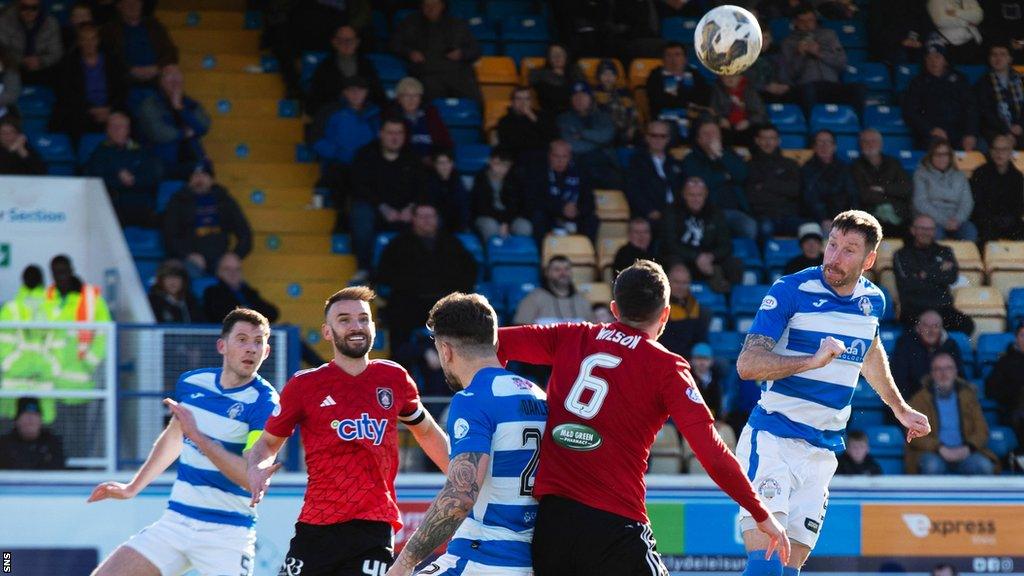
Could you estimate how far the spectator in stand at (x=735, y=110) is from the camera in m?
14.2

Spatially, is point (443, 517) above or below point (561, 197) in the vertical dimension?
below

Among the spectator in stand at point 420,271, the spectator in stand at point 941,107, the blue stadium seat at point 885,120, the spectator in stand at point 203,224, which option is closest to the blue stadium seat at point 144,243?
the spectator in stand at point 203,224

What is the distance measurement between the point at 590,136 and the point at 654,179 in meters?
0.88

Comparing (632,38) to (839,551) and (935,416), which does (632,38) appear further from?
(839,551)

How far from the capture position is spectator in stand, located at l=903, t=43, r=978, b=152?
14617 mm

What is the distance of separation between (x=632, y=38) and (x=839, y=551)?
20.6ft

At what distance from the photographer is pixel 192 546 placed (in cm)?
757

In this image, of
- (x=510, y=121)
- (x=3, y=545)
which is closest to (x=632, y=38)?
(x=510, y=121)

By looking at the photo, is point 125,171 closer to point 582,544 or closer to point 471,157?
point 471,157

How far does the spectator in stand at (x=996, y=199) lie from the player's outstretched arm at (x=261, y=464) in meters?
9.10

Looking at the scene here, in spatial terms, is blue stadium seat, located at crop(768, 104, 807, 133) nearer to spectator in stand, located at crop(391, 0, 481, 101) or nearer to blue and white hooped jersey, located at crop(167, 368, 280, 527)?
spectator in stand, located at crop(391, 0, 481, 101)

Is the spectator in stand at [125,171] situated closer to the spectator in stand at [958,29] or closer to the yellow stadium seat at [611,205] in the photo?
the yellow stadium seat at [611,205]

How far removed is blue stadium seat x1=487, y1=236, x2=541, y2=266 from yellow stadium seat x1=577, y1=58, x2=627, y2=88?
2.15m

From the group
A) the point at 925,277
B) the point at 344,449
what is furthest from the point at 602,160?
the point at 344,449
